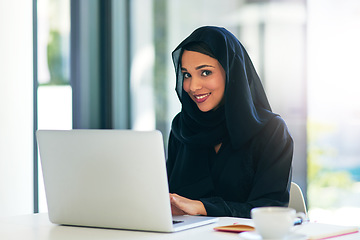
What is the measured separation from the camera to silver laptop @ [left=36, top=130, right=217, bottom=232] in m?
1.17

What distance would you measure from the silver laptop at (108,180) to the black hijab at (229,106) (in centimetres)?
53

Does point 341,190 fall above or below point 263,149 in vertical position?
below

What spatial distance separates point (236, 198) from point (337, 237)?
678 mm

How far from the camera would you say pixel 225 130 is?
1.88 metres

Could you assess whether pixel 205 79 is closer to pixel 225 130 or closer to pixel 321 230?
pixel 225 130

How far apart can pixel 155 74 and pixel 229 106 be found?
158cm

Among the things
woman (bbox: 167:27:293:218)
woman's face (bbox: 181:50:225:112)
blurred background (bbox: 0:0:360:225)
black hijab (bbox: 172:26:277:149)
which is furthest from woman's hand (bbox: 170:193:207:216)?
blurred background (bbox: 0:0:360:225)

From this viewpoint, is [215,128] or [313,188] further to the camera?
[313,188]
